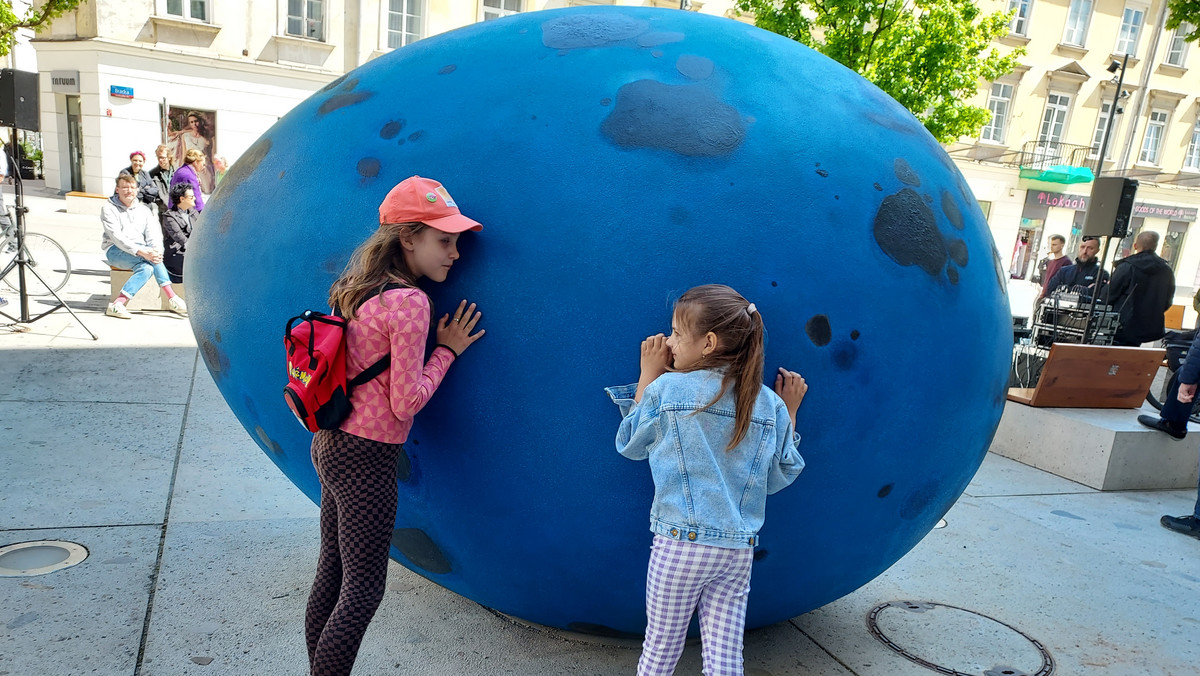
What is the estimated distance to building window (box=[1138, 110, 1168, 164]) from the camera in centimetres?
3288

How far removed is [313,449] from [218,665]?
962mm

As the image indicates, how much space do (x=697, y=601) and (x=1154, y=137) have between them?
38.6 metres

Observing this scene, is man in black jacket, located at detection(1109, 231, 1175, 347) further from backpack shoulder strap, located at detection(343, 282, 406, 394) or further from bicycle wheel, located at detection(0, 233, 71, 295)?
bicycle wheel, located at detection(0, 233, 71, 295)

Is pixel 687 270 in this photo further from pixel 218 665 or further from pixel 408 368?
pixel 218 665

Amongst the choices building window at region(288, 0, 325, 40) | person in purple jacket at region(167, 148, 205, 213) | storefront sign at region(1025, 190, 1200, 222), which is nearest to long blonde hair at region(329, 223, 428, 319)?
person in purple jacket at region(167, 148, 205, 213)

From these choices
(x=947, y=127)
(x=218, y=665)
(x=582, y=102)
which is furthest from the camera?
(x=947, y=127)

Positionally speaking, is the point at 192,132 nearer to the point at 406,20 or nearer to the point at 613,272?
the point at 406,20

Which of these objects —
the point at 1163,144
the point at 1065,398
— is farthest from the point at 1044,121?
the point at 1065,398

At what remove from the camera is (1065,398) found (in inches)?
251

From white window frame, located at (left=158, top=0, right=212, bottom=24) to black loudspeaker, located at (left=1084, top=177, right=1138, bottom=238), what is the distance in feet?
66.4

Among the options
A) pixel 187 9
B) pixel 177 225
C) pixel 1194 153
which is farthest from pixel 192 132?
pixel 1194 153

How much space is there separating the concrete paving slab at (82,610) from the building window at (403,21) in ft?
70.1

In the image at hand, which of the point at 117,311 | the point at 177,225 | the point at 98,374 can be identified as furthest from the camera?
the point at 177,225

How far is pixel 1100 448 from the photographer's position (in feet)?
19.4
